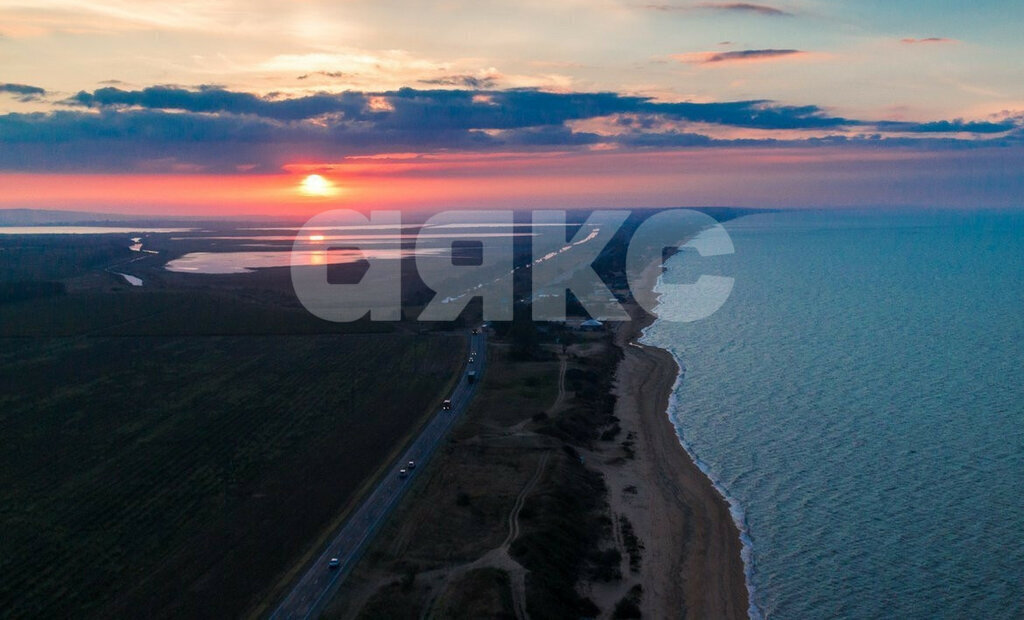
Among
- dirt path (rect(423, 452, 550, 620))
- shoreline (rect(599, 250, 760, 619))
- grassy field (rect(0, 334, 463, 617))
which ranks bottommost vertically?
shoreline (rect(599, 250, 760, 619))

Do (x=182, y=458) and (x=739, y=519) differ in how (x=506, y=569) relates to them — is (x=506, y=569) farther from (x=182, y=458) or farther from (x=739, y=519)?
(x=182, y=458)

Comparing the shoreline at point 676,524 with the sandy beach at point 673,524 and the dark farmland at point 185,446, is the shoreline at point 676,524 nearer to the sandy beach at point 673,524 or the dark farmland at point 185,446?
the sandy beach at point 673,524

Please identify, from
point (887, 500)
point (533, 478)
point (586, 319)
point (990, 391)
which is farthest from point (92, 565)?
point (586, 319)

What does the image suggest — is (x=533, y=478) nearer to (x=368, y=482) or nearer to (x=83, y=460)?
(x=368, y=482)

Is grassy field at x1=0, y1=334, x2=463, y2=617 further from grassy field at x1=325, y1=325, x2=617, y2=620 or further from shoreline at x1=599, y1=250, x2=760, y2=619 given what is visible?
shoreline at x1=599, y1=250, x2=760, y2=619

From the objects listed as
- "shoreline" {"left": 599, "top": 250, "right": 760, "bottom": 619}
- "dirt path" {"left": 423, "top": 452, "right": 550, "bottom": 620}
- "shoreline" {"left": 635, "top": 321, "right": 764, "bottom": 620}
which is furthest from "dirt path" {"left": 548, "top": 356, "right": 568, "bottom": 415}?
"dirt path" {"left": 423, "top": 452, "right": 550, "bottom": 620}
